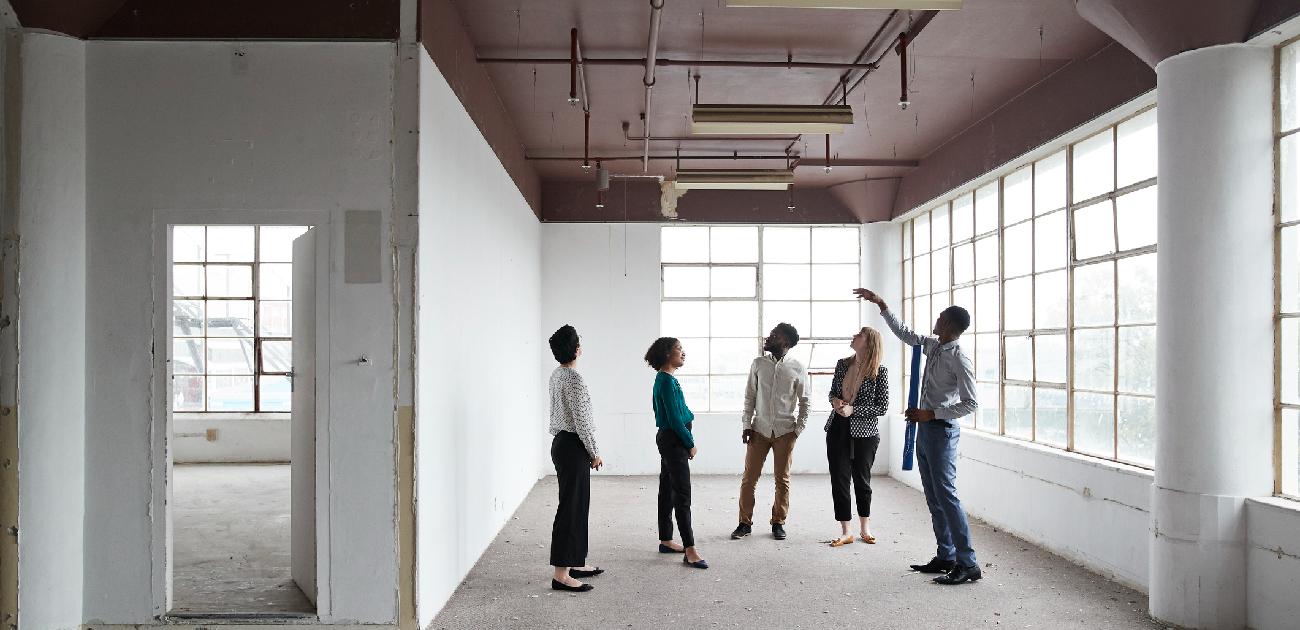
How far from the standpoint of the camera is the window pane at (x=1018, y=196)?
20.9 feet

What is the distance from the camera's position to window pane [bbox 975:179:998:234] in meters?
7.00

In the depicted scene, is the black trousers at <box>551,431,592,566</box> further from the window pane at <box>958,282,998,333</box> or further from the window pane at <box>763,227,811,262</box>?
the window pane at <box>763,227,811,262</box>

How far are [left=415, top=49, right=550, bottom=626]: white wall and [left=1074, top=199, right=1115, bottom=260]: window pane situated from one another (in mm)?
3896

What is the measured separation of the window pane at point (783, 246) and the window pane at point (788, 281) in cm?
10

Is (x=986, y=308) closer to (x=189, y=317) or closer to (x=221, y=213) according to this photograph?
(x=221, y=213)

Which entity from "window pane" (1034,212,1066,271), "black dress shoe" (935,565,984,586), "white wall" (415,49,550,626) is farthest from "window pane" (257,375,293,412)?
"window pane" (1034,212,1066,271)

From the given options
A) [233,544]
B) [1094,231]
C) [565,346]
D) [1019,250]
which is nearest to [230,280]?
[233,544]

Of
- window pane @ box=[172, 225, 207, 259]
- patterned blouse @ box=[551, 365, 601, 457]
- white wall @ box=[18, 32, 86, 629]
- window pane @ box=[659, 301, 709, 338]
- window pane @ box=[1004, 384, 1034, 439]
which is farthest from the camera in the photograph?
window pane @ box=[659, 301, 709, 338]

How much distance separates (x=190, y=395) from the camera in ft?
31.0

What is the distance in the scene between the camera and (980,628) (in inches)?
161

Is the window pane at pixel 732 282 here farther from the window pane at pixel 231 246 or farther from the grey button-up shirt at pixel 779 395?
the window pane at pixel 231 246

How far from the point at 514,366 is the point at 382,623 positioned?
3486mm

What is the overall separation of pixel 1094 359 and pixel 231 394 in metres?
8.48

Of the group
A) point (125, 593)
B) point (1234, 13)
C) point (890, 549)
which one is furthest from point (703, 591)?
point (1234, 13)
